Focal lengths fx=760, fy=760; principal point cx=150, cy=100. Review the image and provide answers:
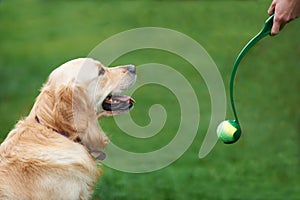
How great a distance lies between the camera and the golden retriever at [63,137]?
5.62 metres

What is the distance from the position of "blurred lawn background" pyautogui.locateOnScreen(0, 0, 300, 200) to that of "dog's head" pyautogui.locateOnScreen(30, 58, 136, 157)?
1.77 meters

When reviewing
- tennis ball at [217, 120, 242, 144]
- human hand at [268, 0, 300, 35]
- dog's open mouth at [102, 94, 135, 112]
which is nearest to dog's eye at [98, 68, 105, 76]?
dog's open mouth at [102, 94, 135, 112]

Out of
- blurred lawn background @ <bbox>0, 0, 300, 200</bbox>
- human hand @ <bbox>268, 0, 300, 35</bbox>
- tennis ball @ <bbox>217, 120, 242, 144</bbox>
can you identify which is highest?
human hand @ <bbox>268, 0, 300, 35</bbox>

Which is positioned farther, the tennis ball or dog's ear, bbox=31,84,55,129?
the tennis ball

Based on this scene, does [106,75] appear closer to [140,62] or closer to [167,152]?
[167,152]

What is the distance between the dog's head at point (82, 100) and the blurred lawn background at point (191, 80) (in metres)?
1.77

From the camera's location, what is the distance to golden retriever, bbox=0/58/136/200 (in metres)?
5.62

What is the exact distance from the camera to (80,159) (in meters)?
5.86

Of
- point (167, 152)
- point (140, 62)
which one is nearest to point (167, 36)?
point (140, 62)

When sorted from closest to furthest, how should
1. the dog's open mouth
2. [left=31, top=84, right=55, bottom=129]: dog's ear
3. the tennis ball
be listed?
[left=31, top=84, right=55, bottom=129]: dog's ear
the tennis ball
the dog's open mouth

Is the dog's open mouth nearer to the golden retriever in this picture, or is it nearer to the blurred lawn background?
the golden retriever

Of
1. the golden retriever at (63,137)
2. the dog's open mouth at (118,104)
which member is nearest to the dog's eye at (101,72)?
the golden retriever at (63,137)

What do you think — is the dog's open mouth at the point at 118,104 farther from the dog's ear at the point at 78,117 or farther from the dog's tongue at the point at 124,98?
the dog's ear at the point at 78,117

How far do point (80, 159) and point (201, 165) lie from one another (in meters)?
4.29
